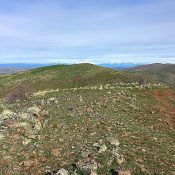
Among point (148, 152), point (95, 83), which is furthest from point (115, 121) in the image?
point (95, 83)

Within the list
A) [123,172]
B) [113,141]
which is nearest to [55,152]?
[113,141]

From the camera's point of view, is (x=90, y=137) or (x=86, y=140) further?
(x=90, y=137)

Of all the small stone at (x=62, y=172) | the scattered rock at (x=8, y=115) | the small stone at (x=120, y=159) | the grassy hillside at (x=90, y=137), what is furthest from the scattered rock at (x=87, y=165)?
the scattered rock at (x=8, y=115)

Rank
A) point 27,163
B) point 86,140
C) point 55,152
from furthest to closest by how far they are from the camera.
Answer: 1. point 86,140
2. point 55,152
3. point 27,163

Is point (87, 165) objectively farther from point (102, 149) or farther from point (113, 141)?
point (113, 141)

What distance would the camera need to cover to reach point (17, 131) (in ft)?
88.4

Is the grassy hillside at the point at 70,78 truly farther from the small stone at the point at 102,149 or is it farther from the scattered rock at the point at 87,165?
the scattered rock at the point at 87,165

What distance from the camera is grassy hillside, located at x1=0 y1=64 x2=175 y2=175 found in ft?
72.3

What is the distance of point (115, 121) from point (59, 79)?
4120cm

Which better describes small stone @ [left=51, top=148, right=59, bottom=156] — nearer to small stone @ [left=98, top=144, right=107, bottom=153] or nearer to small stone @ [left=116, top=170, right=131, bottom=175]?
small stone @ [left=98, top=144, right=107, bottom=153]

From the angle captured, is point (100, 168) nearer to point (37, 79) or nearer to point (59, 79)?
point (59, 79)

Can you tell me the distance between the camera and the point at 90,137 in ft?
88.1

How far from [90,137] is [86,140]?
33.0 inches

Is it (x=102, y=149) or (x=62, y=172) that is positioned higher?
(x=102, y=149)
